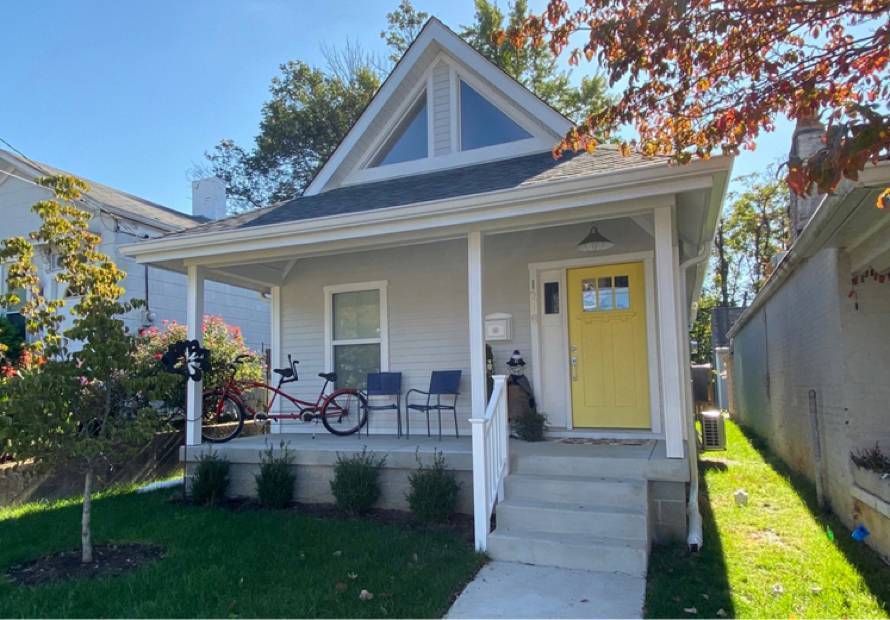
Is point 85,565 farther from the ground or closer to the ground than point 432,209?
closer to the ground

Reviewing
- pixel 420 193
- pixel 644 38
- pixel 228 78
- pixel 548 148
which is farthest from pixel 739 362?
pixel 228 78

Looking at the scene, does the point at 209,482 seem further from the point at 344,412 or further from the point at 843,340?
the point at 843,340

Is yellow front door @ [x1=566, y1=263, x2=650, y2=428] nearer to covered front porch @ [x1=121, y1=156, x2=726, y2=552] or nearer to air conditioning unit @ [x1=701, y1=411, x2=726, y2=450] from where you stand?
covered front porch @ [x1=121, y1=156, x2=726, y2=552]

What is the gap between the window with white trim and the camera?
23.9 feet

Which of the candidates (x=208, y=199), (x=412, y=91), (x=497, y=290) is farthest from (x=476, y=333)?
(x=208, y=199)

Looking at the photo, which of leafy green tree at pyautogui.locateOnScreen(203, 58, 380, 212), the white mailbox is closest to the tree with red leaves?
the white mailbox

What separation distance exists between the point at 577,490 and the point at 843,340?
2.55 m

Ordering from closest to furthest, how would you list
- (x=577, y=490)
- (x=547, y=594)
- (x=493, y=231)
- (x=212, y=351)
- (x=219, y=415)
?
1. (x=547, y=594)
2. (x=577, y=490)
3. (x=493, y=231)
4. (x=219, y=415)
5. (x=212, y=351)

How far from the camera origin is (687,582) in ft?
11.8

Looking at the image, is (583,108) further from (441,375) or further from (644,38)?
(644,38)

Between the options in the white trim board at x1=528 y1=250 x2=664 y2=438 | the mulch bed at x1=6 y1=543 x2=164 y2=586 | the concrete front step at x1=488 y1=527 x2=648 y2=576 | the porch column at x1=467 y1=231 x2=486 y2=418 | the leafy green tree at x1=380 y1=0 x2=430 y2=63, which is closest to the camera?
the concrete front step at x1=488 y1=527 x2=648 y2=576

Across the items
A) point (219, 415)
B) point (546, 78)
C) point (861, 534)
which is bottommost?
point (861, 534)

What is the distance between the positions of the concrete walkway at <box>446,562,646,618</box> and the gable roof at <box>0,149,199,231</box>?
881 cm

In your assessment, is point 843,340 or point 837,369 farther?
point 837,369
